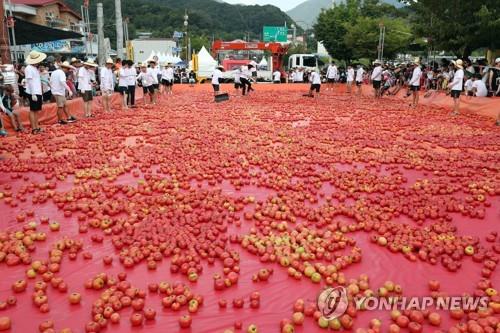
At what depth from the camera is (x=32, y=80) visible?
32.7ft

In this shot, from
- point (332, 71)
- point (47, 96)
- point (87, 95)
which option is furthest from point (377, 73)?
point (47, 96)

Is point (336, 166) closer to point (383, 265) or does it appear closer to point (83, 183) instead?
point (383, 265)

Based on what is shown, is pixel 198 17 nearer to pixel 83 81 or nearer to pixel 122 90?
pixel 122 90

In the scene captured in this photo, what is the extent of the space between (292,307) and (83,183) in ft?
14.0

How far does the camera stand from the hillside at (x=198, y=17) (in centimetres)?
9100

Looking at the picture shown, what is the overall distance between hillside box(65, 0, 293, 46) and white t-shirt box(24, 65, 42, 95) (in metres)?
63.6

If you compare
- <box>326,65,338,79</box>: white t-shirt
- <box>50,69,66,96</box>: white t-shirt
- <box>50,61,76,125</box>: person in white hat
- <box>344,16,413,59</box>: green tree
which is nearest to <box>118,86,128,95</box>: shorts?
<box>50,61,76,125</box>: person in white hat

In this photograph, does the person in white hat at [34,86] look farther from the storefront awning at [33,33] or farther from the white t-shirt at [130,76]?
the storefront awning at [33,33]

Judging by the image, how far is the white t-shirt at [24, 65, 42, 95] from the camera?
32.6ft

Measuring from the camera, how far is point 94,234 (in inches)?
186

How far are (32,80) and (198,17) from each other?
106 m

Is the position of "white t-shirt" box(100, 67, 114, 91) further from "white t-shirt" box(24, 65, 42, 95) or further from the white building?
the white building

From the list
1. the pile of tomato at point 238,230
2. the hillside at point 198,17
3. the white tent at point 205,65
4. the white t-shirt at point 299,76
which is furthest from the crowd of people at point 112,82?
the hillside at point 198,17

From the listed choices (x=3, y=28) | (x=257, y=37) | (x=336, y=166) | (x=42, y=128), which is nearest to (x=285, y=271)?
Answer: (x=336, y=166)
